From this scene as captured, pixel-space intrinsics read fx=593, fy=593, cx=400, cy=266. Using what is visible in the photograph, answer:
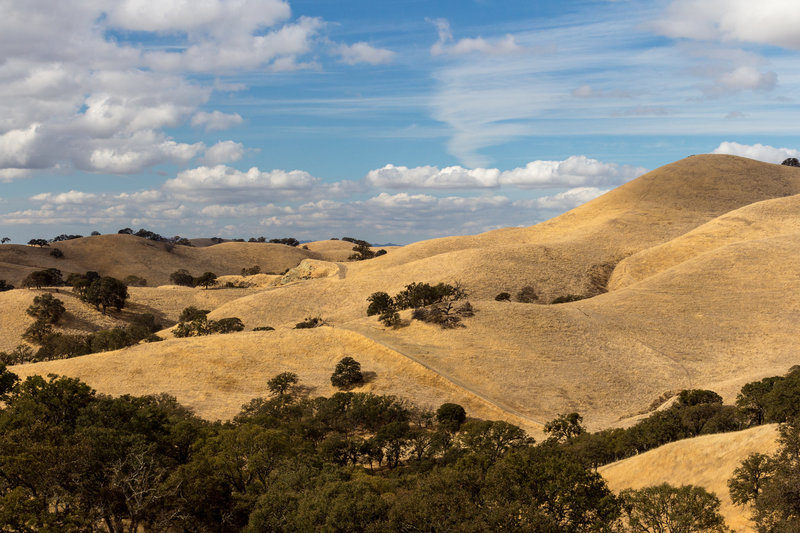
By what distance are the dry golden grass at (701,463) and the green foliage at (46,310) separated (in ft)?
274

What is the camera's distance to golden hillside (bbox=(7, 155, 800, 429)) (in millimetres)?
54688

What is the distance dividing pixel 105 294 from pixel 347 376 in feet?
197

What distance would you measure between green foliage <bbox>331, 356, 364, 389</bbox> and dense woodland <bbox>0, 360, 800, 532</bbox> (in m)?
12.1

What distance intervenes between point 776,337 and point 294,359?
5254 cm

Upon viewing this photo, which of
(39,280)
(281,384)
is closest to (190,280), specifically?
(39,280)

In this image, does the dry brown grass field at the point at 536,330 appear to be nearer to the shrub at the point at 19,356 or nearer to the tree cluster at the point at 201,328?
the shrub at the point at 19,356

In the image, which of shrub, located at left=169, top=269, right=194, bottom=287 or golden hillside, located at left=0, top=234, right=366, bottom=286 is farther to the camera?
golden hillside, located at left=0, top=234, right=366, bottom=286

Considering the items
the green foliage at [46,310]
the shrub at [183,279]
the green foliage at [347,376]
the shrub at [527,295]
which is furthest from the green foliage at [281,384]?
the shrub at [183,279]

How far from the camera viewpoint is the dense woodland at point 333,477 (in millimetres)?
19516

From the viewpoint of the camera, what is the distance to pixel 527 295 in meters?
90.1

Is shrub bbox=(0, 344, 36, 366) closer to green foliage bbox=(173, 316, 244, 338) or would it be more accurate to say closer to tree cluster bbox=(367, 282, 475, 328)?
green foliage bbox=(173, 316, 244, 338)

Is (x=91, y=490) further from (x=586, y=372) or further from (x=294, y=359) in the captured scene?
(x=586, y=372)

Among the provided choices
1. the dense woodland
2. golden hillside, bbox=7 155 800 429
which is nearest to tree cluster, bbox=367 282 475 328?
golden hillside, bbox=7 155 800 429

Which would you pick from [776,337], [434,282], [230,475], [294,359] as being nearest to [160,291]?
[434,282]
